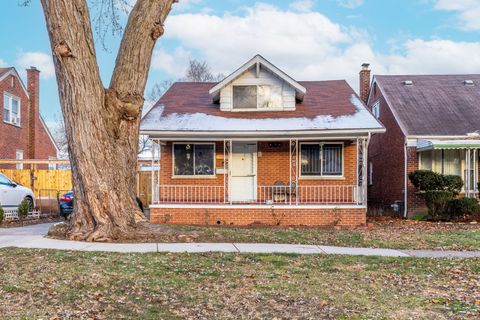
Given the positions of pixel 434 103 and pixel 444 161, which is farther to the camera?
pixel 434 103

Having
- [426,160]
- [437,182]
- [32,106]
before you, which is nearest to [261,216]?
[437,182]

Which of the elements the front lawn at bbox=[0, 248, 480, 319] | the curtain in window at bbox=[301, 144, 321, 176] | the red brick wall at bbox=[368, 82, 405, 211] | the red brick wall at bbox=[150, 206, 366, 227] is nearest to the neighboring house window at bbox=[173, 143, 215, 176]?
the red brick wall at bbox=[150, 206, 366, 227]

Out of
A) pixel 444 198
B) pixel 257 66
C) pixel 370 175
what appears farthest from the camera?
pixel 370 175

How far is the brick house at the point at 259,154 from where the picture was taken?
1539 cm

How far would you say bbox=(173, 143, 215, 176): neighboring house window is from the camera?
17.3 meters

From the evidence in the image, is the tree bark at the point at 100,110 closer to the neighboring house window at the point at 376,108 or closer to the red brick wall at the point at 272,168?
the red brick wall at the point at 272,168

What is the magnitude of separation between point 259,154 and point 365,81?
399 inches

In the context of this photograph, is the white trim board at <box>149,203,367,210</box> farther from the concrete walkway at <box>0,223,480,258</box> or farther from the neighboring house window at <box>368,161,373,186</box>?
the neighboring house window at <box>368,161,373,186</box>

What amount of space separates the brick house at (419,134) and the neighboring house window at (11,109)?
692 inches

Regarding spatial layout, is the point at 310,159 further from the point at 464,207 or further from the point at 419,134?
the point at 464,207

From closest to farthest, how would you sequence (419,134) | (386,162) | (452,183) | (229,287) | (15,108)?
(229,287) → (452,183) → (419,134) → (386,162) → (15,108)

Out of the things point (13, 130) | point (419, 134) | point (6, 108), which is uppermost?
point (6, 108)

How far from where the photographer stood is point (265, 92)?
17.8 metres

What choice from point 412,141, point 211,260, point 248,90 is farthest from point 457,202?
point 211,260
